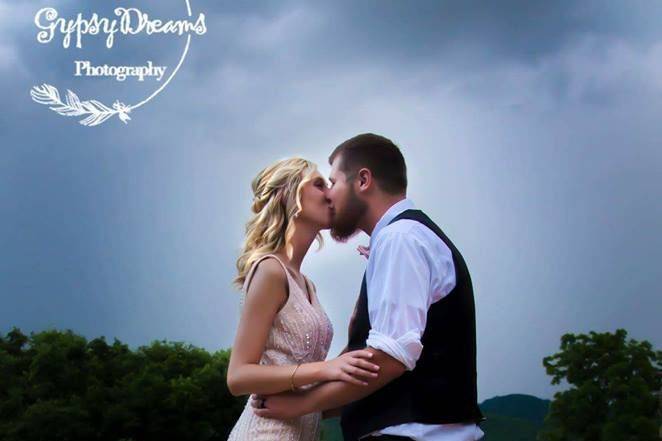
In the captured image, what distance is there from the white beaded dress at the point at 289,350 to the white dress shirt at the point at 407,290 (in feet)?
1.80

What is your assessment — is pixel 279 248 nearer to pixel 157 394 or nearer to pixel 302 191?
pixel 302 191

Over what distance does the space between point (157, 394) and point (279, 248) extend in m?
7.85

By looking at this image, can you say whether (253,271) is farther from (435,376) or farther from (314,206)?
(435,376)

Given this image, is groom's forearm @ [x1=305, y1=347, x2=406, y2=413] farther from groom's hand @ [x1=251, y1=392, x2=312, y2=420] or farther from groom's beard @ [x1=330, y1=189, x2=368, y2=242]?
groom's beard @ [x1=330, y1=189, x2=368, y2=242]

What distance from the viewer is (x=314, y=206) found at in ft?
11.5

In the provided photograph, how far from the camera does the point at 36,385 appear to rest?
425 inches

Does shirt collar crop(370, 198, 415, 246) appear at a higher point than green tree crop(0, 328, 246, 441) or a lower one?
lower

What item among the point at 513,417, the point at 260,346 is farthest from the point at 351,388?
the point at 513,417

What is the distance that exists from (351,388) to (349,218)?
70 centimetres

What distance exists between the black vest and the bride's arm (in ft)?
0.68

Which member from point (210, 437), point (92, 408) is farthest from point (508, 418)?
point (92, 408)

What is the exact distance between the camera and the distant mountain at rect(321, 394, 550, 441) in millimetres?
14227

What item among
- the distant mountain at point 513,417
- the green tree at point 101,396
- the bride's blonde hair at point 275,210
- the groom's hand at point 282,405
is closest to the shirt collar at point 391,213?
the bride's blonde hair at point 275,210

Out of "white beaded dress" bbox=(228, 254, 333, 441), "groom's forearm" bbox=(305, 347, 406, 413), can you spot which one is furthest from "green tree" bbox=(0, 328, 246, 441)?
"groom's forearm" bbox=(305, 347, 406, 413)
